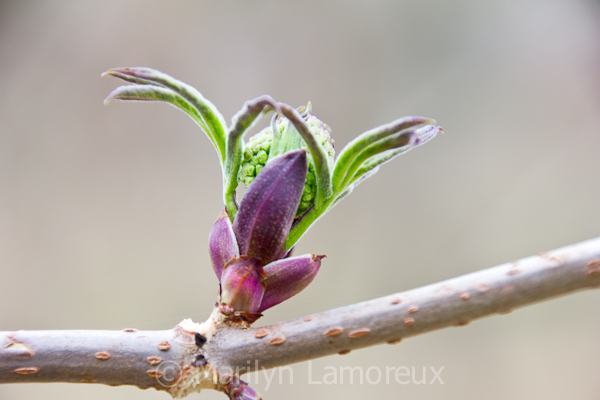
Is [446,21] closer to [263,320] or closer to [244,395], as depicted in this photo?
[263,320]

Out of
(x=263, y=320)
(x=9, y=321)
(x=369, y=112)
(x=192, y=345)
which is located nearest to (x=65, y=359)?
(x=192, y=345)

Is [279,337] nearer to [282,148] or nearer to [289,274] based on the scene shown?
[289,274]

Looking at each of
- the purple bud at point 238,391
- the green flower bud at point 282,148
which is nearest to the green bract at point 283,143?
the green flower bud at point 282,148

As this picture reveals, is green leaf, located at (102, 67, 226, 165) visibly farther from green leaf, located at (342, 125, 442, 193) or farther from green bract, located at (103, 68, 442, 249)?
green leaf, located at (342, 125, 442, 193)

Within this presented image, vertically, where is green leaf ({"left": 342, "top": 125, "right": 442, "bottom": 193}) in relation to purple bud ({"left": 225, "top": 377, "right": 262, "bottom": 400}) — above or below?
above

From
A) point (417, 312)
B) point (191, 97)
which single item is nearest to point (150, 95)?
point (191, 97)

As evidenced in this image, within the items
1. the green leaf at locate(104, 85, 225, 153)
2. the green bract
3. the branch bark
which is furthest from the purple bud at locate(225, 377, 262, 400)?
the green leaf at locate(104, 85, 225, 153)
